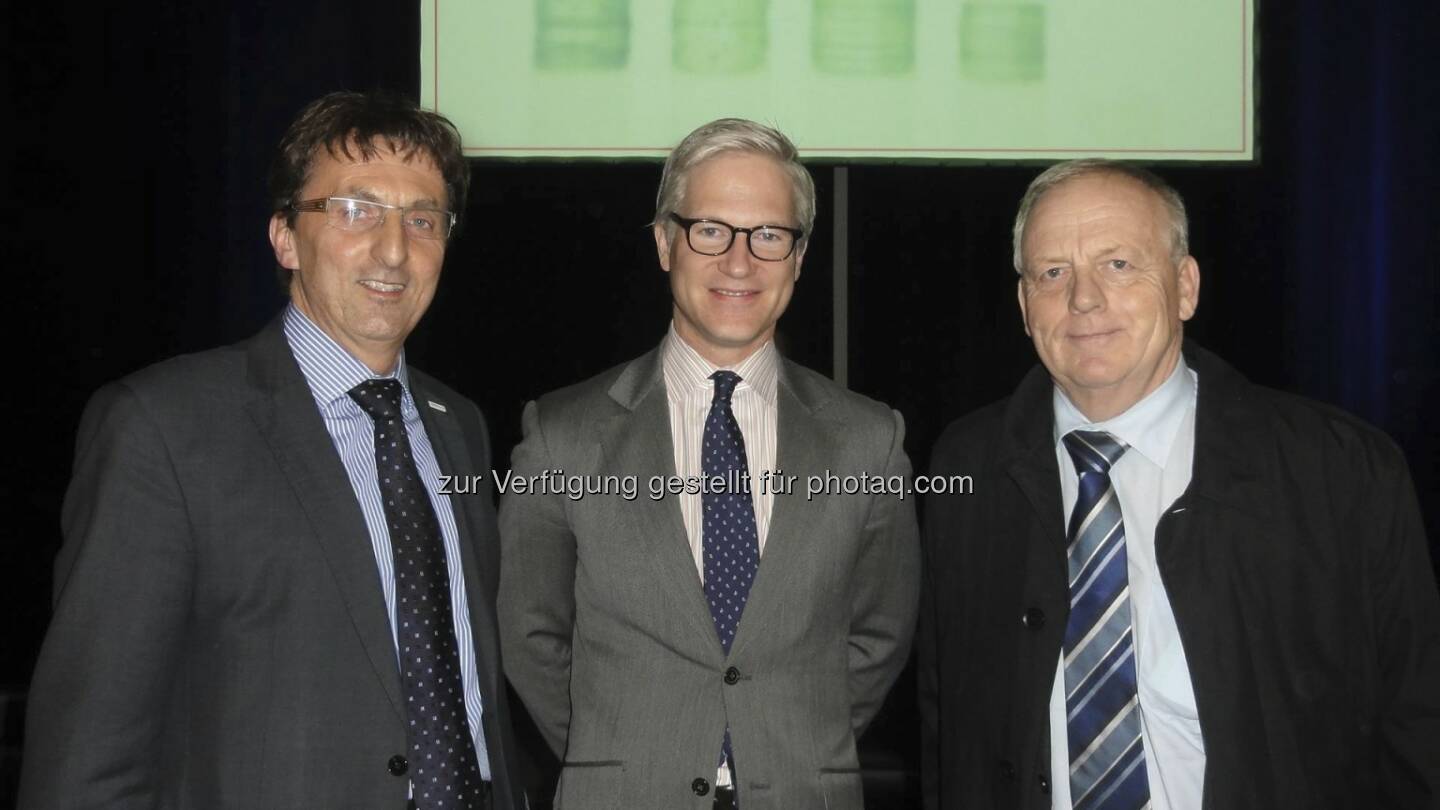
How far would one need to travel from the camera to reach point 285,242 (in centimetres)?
179

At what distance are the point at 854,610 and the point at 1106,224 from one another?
0.79 metres

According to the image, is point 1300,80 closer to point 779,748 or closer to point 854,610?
point 854,610

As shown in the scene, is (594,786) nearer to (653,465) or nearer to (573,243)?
(653,465)

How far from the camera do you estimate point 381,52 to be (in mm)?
3645

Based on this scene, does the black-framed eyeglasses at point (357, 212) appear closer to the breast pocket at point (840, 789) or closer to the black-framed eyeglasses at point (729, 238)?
the black-framed eyeglasses at point (729, 238)

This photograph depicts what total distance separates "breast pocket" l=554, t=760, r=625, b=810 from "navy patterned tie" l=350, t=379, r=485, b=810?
142 mm

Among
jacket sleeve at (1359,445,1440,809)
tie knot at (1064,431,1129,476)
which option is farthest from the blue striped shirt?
jacket sleeve at (1359,445,1440,809)

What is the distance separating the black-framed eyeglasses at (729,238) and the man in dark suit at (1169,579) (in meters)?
0.43

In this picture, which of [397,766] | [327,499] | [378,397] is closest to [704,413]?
[378,397]

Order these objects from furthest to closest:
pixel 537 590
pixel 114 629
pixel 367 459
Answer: pixel 537 590 → pixel 367 459 → pixel 114 629

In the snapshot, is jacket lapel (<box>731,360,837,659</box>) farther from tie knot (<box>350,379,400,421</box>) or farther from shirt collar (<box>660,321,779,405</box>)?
tie knot (<box>350,379,400,421</box>)

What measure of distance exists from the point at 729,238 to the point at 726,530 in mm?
486

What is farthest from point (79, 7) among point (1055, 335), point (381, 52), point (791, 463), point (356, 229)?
point (1055, 335)

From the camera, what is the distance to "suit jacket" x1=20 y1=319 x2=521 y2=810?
1.38m
